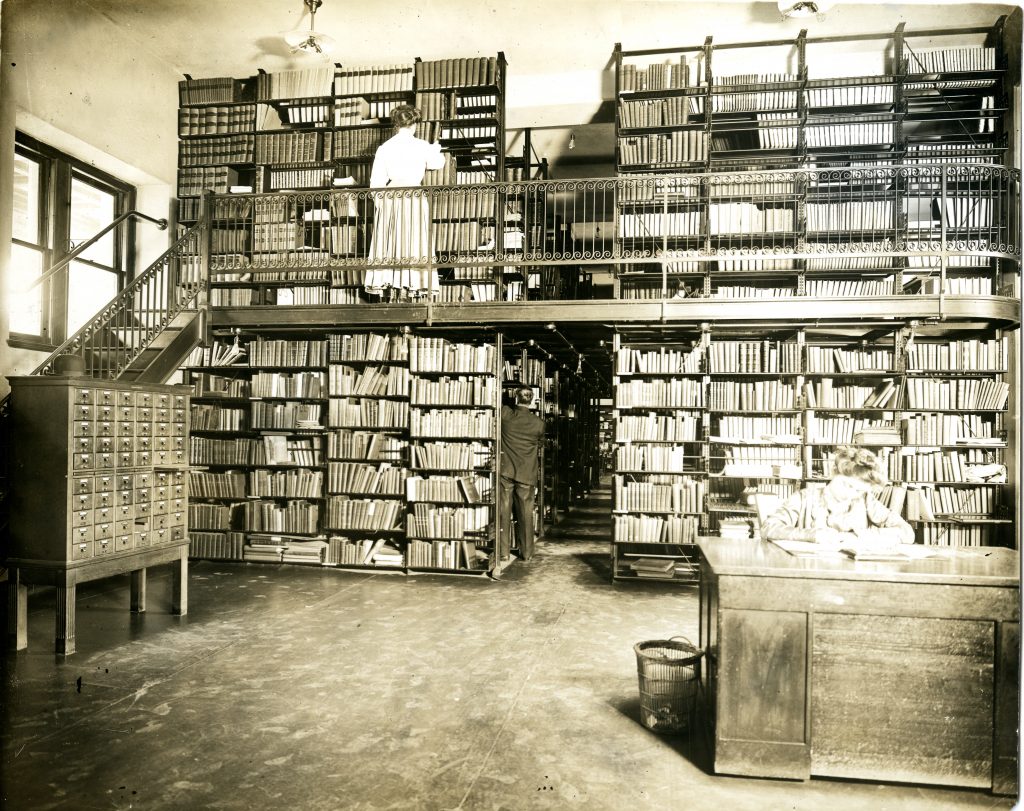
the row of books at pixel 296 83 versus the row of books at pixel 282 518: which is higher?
the row of books at pixel 296 83

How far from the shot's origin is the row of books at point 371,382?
6.77 m

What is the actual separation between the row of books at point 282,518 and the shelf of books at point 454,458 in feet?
3.59

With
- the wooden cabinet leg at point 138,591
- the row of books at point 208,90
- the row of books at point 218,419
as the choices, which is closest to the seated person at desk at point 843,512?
the wooden cabinet leg at point 138,591

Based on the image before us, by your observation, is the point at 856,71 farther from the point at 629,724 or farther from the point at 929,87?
the point at 629,724

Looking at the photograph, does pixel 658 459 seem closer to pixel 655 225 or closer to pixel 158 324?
pixel 655 225

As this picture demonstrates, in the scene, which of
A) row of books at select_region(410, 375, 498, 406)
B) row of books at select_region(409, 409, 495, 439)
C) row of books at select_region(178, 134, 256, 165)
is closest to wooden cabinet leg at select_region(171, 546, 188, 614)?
row of books at select_region(409, 409, 495, 439)

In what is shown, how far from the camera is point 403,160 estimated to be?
21.9 ft

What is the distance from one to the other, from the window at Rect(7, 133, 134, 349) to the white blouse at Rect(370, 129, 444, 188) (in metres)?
3.18

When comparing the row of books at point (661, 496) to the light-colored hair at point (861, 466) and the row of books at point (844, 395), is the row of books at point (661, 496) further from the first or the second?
the light-colored hair at point (861, 466)

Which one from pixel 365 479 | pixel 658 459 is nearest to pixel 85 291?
pixel 365 479

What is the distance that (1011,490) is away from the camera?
20.2 feet

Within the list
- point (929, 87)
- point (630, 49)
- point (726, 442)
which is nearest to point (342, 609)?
point (726, 442)

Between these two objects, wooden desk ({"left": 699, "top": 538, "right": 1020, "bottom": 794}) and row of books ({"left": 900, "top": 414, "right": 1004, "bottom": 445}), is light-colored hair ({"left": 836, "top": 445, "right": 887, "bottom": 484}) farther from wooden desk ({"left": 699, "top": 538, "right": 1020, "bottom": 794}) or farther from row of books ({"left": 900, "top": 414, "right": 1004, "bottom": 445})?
row of books ({"left": 900, "top": 414, "right": 1004, "bottom": 445})

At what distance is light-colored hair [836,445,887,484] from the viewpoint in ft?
10.9
